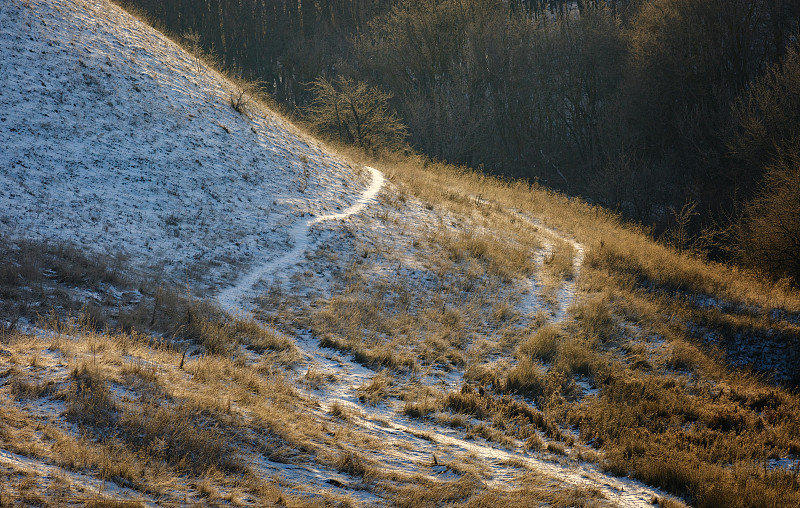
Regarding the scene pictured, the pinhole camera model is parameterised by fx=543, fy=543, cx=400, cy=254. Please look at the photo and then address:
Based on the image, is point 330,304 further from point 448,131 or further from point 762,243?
point 448,131

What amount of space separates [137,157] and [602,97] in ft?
119

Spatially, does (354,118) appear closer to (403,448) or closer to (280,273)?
(280,273)

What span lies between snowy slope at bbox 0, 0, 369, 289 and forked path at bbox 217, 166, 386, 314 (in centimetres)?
32

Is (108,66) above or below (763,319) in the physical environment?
above

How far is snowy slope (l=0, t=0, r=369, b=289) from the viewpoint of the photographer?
41.1 ft

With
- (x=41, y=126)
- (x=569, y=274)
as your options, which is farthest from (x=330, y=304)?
(x=41, y=126)

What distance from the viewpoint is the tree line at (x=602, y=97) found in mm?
24719

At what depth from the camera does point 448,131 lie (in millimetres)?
40000

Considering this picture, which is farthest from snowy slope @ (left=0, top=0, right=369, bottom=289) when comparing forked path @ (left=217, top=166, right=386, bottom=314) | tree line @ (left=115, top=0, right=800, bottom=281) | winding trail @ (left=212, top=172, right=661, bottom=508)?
tree line @ (left=115, top=0, right=800, bottom=281)

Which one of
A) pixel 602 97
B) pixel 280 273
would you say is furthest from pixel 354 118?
pixel 280 273

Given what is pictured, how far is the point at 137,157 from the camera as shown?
15.2 metres

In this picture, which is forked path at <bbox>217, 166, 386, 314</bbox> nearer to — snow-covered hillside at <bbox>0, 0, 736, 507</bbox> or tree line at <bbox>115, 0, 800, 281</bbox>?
snow-covered hillside at <bbox>0, 0, 736, 507</bbox>

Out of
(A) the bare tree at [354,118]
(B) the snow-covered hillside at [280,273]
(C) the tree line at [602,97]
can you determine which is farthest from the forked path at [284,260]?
(A) the bare tree at [354,118]

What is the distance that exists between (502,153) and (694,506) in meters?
41.3
